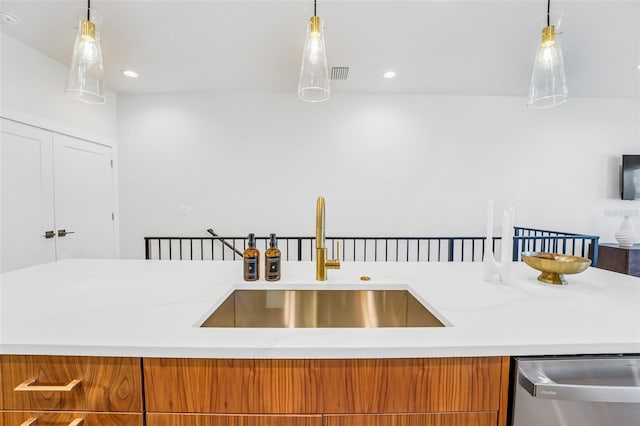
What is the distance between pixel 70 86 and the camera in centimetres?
140

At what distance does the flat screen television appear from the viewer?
386 cm

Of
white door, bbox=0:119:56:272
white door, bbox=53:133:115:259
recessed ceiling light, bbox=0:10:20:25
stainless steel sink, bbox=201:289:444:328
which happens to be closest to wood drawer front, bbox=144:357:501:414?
stainless steel sink, bbox=201:289:444:328

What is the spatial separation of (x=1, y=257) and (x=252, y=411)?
317 centimetres

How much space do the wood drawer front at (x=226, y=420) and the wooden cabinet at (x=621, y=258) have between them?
4.59 meters

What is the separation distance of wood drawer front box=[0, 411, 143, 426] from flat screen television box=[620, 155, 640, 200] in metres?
5.69

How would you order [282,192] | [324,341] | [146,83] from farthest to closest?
[282,192], [146,83], [324,341]

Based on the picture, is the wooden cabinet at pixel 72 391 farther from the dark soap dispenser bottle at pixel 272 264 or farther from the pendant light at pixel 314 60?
→ the pendant light at pixel 314 60

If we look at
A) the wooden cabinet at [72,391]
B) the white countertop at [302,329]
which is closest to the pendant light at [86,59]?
the white countertop at [302,329]

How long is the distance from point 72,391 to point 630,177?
19.3 ft

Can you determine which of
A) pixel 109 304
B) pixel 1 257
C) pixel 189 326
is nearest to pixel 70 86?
pixel 109 304

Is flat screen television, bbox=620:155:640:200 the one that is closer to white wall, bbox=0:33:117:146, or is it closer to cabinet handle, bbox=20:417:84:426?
cabinet handle, bbox=20:417:84:426

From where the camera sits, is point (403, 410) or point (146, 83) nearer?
point (403, 410)

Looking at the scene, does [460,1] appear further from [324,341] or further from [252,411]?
[252,411]

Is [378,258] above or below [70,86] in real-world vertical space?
below
